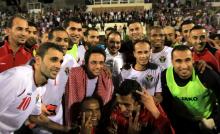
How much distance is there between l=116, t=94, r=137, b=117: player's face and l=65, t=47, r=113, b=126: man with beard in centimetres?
55

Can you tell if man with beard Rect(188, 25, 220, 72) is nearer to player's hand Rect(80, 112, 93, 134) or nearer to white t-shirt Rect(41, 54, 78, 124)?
white t-shirt Rect(41, 54, 78, 124)

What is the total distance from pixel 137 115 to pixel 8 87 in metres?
1.51

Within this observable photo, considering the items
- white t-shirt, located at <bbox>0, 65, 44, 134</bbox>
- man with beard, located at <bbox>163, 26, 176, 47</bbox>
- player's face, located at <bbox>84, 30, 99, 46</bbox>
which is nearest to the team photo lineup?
white t-shirt, located at <bbox>0, 65, 44, 134</bbox>

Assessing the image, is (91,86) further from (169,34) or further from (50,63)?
(169,34)

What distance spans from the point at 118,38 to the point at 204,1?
35.0 metres

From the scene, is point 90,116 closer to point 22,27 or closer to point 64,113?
point 64,113

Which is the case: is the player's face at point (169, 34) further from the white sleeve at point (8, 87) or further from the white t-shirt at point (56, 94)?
the white sleeve at point (8, 87)

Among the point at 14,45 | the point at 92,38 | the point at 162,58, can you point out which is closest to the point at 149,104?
the point at 162,58

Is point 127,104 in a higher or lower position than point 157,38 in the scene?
lower

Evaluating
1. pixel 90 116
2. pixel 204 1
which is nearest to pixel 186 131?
pixel 90 116

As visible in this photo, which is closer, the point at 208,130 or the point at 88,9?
the point at 208,130

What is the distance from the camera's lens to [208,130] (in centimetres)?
480

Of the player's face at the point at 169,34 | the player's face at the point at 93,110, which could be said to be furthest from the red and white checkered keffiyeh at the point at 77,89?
the player's face at the point at 169,34

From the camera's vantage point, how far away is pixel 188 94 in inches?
202
